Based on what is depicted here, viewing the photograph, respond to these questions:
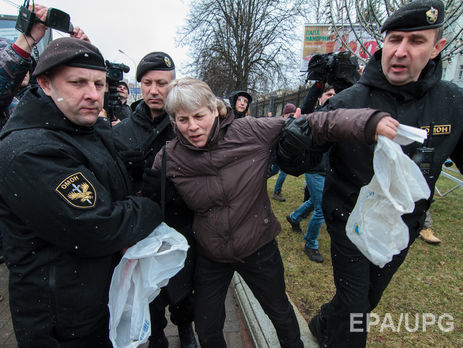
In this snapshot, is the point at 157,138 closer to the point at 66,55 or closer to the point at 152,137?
the point at 152,137

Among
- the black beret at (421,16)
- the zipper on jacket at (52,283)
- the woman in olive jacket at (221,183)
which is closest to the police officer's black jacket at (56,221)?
the zipper on jacket at (52,283)

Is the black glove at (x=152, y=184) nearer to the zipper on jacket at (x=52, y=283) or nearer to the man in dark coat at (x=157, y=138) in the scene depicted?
the man in dark coat at (x=157, y=138)

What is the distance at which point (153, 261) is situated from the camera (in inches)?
56.8

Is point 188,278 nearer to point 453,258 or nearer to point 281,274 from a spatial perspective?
point 281,274

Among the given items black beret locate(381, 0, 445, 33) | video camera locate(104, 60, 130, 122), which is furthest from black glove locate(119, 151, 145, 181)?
black beret locate(381, 0, 445, 33)

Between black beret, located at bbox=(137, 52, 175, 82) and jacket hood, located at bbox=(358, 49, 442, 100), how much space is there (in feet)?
4.58

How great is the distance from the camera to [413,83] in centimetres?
148

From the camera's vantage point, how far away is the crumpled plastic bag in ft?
4.50

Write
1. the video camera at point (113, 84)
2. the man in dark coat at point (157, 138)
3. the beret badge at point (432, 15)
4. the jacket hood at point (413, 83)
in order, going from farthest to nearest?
1. the video camera at point (113, 84)
2. the man in dark coat at point (157, 138)
3. the jacket hood at point (413, 83)
4. the beret badge at point (432, 15)

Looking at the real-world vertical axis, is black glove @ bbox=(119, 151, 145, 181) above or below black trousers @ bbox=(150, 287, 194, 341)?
above

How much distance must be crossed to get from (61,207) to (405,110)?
183 cm

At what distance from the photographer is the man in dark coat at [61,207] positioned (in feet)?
3.58

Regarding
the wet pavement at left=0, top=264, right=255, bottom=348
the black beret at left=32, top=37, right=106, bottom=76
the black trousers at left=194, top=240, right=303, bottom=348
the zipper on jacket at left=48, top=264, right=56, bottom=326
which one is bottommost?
the wet pavement at left=0, top=264, right=255, bottom=348

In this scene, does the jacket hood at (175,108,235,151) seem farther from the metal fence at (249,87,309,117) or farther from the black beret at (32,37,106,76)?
the metal fence at (249,87,309,117)
